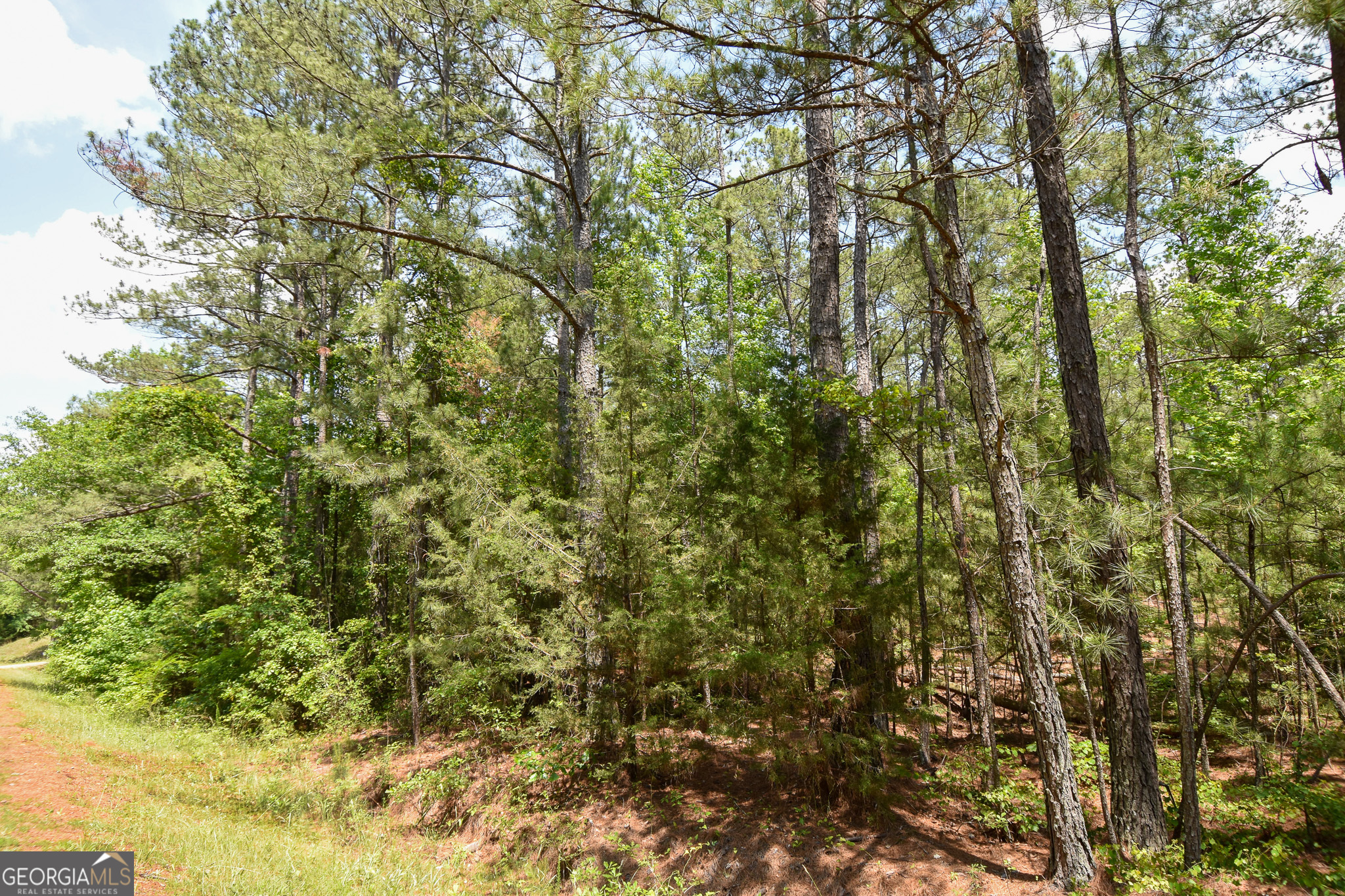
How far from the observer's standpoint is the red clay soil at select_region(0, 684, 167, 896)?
430 centimetres

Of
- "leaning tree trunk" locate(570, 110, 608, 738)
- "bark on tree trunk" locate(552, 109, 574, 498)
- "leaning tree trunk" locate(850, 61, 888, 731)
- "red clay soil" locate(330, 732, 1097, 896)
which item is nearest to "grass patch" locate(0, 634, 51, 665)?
"red clay soil" locate(330, 732, 1097, 896)

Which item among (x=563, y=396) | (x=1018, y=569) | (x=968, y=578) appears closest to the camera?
(x=1018, y=569)

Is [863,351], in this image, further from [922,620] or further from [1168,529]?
[1168,529]

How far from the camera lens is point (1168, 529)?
4.05 meters

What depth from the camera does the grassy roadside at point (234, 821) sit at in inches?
168

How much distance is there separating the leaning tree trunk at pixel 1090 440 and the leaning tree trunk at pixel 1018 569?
65cm

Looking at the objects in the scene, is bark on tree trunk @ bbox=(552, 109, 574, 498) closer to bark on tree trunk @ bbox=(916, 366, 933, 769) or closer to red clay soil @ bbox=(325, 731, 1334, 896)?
red clay soil @ bbox=(325, 731, 1334, 896)

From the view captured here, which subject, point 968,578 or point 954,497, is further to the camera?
point 954,497

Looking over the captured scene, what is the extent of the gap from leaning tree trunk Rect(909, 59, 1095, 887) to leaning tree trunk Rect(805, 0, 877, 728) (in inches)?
41.8

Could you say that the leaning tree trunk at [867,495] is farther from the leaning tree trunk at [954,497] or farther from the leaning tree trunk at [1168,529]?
the leaning tree trunk at [1168,529]

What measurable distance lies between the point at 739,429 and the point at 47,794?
26.8ft

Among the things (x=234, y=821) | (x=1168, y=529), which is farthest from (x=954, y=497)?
(x=234, y=821)

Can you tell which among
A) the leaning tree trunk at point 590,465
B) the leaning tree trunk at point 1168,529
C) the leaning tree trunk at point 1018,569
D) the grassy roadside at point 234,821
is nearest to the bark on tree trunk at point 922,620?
the leaning tree trunk at point 1018,569

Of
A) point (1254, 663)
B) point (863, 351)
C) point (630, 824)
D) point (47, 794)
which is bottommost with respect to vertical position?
point (630, 824)
